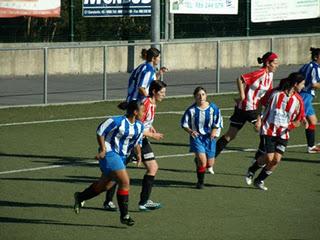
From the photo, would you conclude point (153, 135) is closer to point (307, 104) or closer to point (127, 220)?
point (127, 220)

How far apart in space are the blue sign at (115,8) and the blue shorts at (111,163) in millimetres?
22020

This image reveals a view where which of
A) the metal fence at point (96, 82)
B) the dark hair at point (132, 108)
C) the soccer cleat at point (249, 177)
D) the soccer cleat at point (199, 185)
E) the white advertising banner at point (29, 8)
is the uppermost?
the white advertising banner at point (29, 8)

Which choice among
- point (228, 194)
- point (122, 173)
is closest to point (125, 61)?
point (228, 194)

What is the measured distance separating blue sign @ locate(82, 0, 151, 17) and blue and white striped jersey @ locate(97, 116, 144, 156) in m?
21.9

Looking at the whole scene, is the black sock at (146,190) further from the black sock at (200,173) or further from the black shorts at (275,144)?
the black shorts at (275,144)

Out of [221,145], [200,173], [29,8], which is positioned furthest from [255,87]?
[29,8]

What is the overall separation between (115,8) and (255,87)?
56.6 feet

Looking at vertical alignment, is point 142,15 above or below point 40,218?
above

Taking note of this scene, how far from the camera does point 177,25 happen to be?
3844cm

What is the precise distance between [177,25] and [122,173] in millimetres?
23628

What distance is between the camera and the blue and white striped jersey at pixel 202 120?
18.3 m

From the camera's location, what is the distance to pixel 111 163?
1521 cm

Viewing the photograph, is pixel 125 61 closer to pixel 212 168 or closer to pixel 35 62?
pixel 35 62

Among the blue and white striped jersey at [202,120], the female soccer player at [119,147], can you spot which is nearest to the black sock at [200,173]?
the blue and white striped jersey at [202,120]
